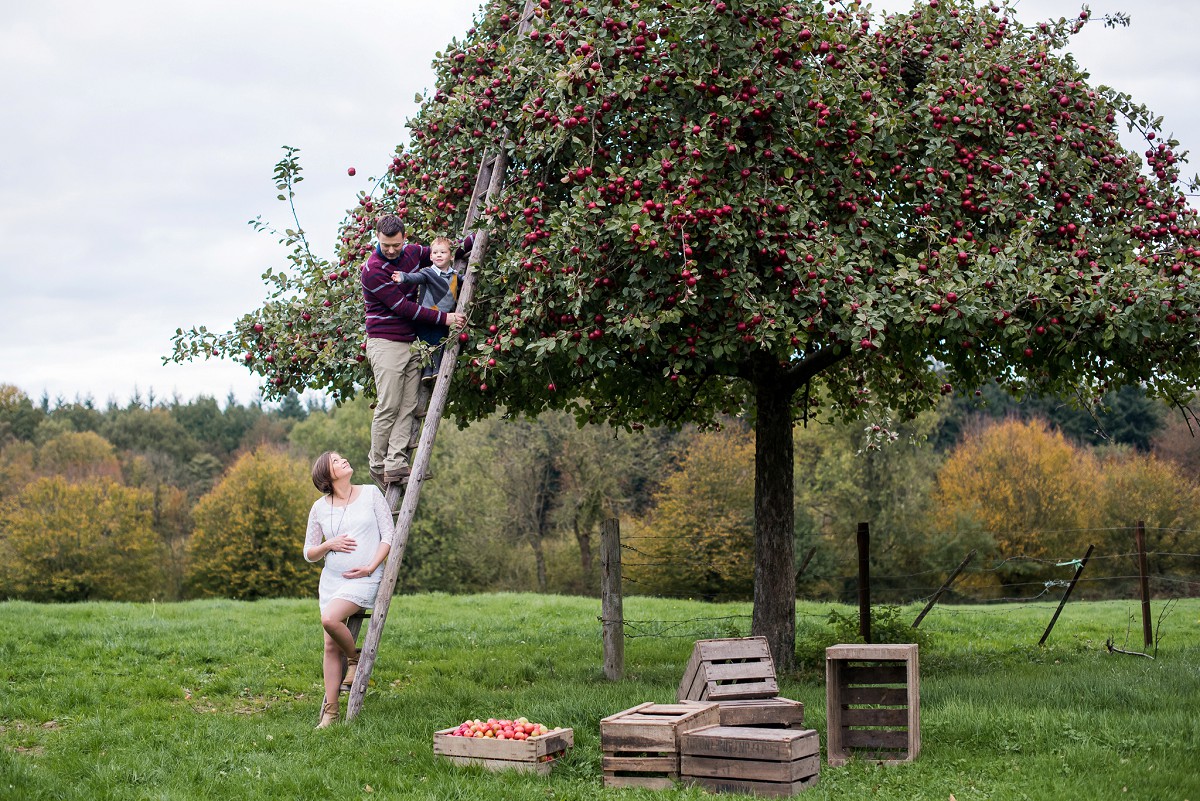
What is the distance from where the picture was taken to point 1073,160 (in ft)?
34.7

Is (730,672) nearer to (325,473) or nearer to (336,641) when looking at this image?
(336,641)

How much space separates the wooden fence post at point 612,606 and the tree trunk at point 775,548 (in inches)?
68.8

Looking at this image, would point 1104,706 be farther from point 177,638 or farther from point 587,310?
point 177,638

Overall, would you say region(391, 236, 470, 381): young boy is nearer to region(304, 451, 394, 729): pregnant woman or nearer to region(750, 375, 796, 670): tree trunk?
region(304, 451, 394, 729): pregnant woman

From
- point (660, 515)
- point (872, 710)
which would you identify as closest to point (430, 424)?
point (872, 710)

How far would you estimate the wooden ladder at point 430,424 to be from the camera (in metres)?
8.66

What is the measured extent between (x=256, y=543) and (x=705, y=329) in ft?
136

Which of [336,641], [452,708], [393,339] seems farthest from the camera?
[393,339]

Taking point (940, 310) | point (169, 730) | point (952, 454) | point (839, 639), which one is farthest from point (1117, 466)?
point (169, 730)

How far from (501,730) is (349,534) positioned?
2255 mm

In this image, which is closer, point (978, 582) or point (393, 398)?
point (393, 398)

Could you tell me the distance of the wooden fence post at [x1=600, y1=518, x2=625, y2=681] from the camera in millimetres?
11570

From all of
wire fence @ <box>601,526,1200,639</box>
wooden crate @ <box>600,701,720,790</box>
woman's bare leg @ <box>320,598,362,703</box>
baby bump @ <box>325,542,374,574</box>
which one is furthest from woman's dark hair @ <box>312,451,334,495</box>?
wire fence @ <box>601,526,1200,639</box>

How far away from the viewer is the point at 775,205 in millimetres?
9508
